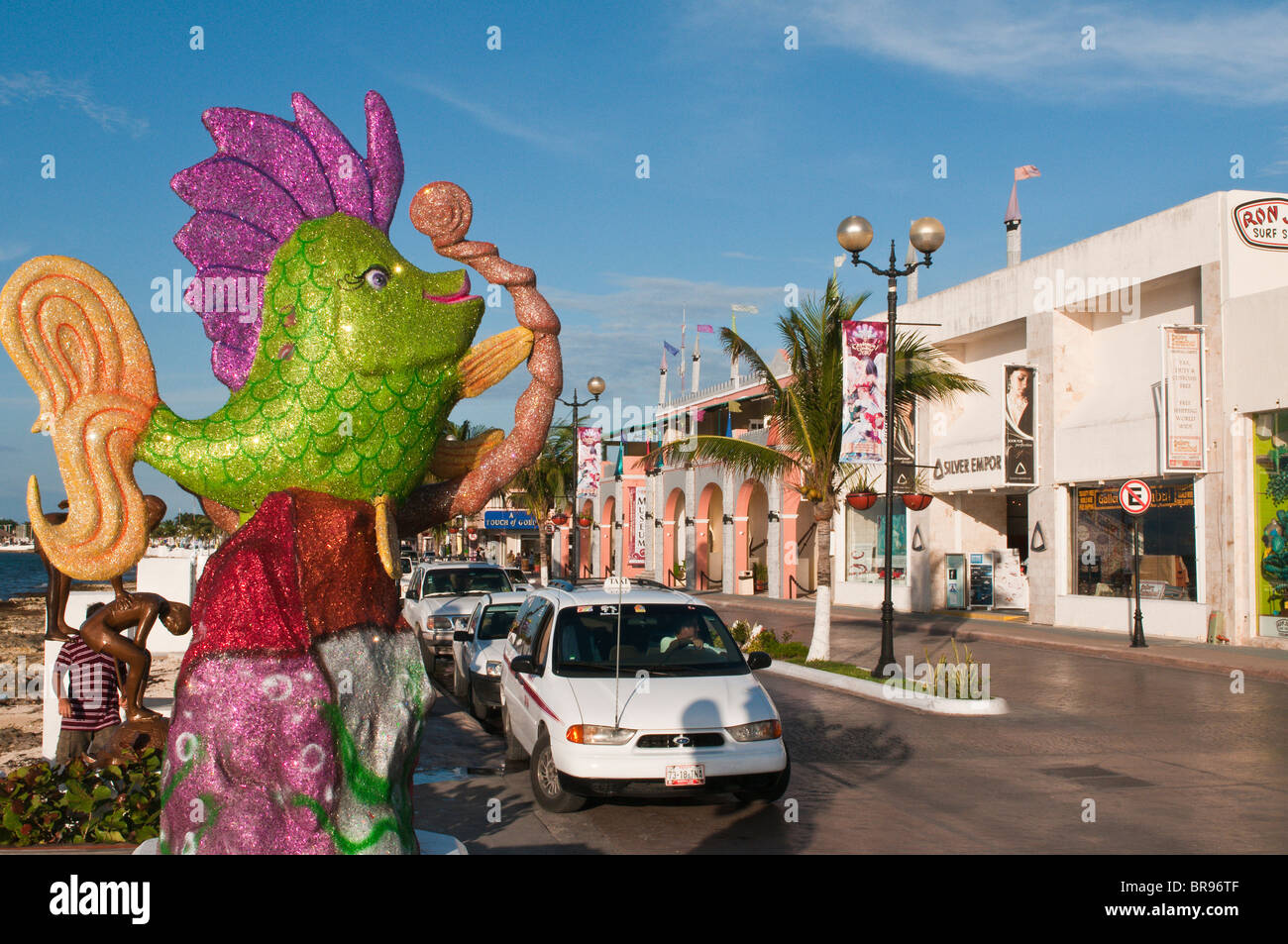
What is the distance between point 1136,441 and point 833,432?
31.6ft

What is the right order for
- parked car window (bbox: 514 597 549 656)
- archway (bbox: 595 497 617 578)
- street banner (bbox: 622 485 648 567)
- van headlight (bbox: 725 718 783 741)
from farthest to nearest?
archway (bbox: 595 497 617 578) → street banner (bbox: 622 485 648 567) → parked car window (bbox: 514 597 549 656) → van headlight (bbox: 725 718 783 741)

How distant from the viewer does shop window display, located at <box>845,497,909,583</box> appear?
1275 inches

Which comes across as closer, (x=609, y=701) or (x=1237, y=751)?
(x=609, y=701)

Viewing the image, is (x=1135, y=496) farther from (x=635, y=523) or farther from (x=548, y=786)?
(x=635, y=523)

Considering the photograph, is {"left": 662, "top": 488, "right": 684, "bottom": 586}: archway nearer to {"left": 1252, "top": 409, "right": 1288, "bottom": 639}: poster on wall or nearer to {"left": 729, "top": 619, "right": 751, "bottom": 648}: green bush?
{"left": 1252, "top": 409, "right": 1288, "bottom": 639}: poster on wall

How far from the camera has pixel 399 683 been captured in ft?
14.9

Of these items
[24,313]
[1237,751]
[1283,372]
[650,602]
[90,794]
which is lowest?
[1237,751]

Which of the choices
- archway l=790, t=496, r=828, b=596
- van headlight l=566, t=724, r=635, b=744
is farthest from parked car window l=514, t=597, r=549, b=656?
archway l=790, t=496, r=828, b=596

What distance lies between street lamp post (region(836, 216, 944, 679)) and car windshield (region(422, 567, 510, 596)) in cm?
619
